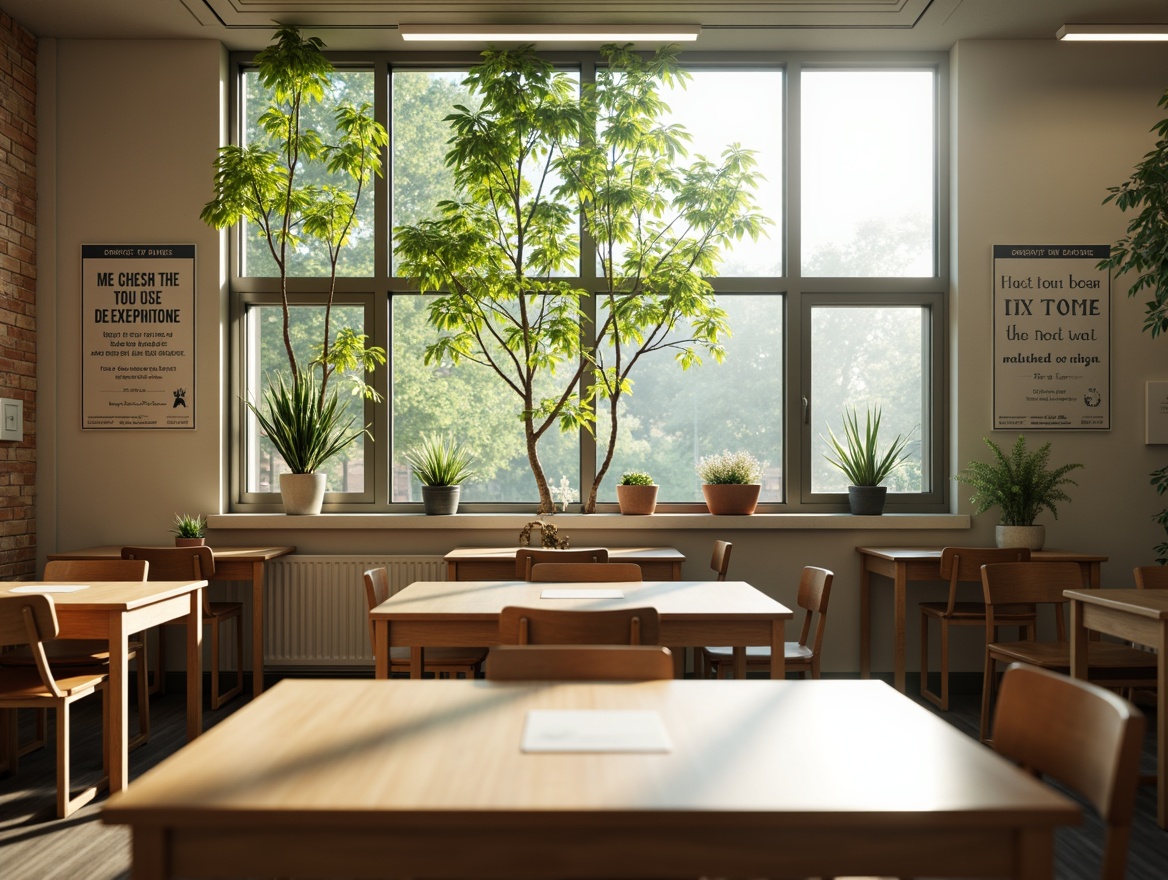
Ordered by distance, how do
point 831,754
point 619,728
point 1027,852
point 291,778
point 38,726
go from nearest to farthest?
point 1027,852, point 291,778, point 831,754, point 619,728, point 38,726

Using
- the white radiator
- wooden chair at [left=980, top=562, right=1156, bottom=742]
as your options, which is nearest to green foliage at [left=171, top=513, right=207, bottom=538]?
the white radiator

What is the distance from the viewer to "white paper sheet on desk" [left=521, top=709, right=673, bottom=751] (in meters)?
1.58

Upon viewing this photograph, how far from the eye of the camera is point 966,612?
4.76 meters

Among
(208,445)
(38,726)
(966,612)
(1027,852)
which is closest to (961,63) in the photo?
(966,612)

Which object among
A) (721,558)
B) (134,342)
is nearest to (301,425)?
(134,342)

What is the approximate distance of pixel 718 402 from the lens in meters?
5.83

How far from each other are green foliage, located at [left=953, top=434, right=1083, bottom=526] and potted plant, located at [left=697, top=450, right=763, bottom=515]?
1196 mm

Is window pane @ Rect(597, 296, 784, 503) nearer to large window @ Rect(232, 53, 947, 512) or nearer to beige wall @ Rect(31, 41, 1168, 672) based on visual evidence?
large window @ Rect(232, 53, 947, 512)

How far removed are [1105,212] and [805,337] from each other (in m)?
1.90

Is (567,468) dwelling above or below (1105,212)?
below

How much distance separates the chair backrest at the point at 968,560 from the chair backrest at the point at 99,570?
378 cm

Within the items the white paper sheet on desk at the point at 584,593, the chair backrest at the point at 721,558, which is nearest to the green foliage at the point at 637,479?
the chair backrest at the point at 721,558

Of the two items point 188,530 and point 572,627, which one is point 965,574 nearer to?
point 572,627

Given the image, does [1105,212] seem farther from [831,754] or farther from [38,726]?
[38,726]
